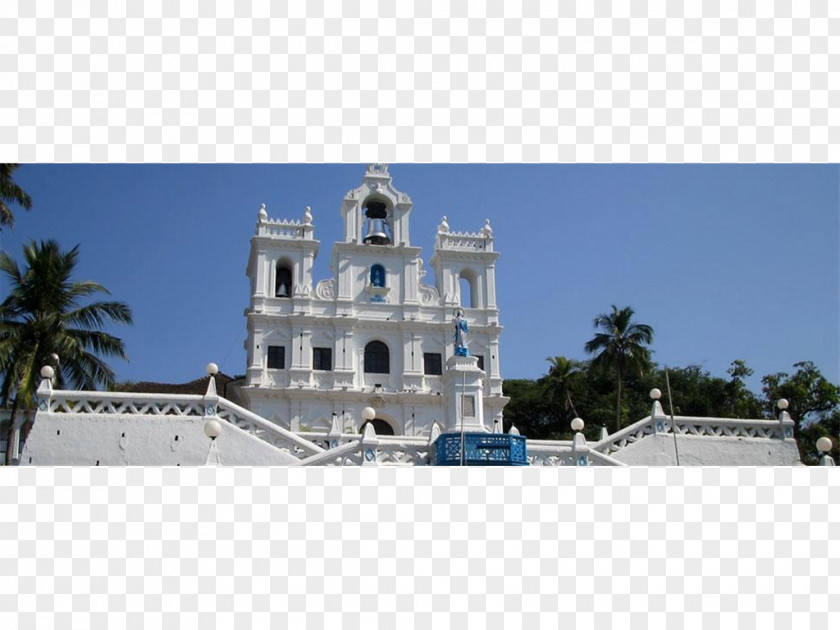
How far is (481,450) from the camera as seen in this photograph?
59.7 ft

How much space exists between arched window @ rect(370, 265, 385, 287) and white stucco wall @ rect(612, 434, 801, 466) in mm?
20430

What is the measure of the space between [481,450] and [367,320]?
20.6 m

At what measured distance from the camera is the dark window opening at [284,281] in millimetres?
39688

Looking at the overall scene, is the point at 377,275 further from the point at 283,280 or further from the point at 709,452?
the point at 709,452

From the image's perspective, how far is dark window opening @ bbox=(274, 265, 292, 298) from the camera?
1563 inches

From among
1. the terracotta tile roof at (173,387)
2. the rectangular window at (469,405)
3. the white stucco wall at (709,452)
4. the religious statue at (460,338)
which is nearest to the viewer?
the white stucco wall at (709,452)

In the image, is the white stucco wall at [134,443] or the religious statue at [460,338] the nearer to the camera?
the white stucco wall at [134,443]

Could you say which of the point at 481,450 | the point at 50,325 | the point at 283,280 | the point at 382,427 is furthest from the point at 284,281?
the point at 481,450

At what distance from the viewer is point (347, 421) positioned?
35906 mm

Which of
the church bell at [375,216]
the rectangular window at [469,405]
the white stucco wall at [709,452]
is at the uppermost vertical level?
the church bell at [375,216]

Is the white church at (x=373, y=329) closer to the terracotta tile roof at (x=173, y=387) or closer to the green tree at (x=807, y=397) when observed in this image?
the terracotta tile roof at (x=173, y=387)

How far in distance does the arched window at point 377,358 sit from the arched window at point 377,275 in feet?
10.0

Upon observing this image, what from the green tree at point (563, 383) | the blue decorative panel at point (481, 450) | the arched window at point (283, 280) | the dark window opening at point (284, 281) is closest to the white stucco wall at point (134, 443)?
the blue decorative panel at point (481, 450)

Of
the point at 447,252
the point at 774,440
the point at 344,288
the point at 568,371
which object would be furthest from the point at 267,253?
the point at 774,440
